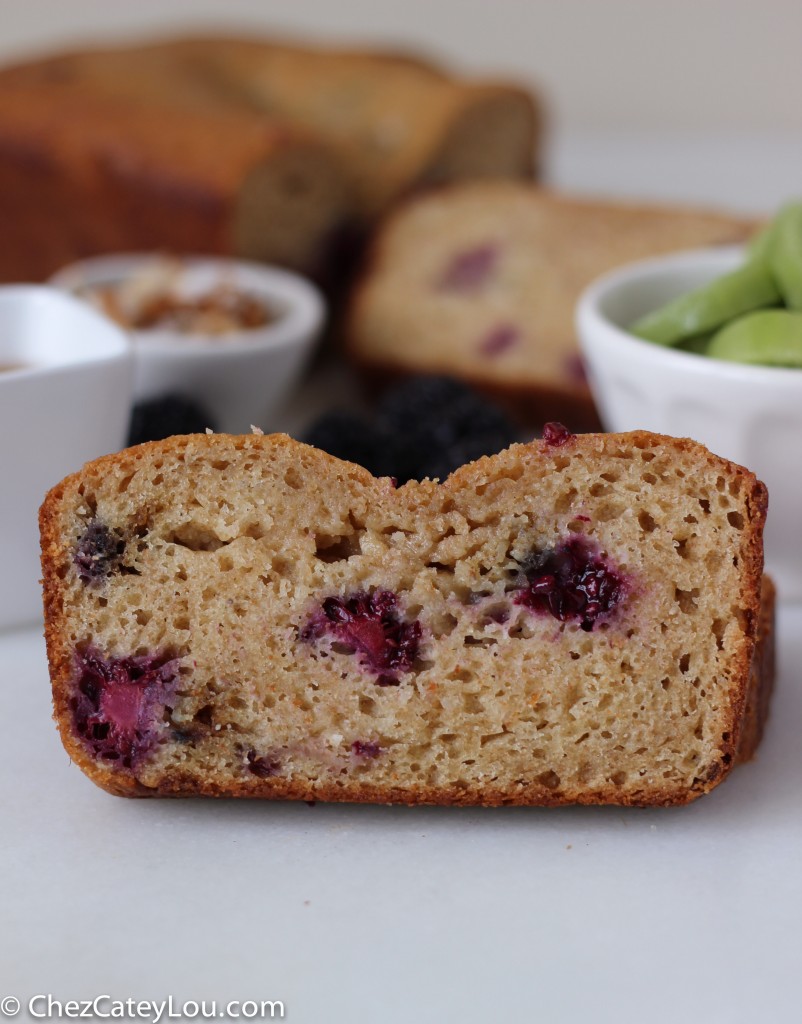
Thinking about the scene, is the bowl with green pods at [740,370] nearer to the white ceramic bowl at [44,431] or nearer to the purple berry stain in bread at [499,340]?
the purple berry stain in bread at [499,340]

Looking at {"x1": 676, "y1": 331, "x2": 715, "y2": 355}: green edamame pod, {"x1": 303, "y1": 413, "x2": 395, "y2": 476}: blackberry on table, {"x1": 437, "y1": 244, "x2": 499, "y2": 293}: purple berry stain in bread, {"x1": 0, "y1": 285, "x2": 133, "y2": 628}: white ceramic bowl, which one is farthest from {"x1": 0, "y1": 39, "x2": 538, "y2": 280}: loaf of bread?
{"x1": 676, "y1": 331, "x2": 715, "y2": 355}: green edamame pod

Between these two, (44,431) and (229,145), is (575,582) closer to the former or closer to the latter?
(44,431)

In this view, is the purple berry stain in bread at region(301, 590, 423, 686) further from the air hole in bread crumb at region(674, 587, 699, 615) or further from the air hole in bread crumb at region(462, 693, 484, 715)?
the air hole in bread crumb at region(674, 587, 699, 615)

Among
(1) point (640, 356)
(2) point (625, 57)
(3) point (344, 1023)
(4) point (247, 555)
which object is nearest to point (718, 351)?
(1) point (640, 356)

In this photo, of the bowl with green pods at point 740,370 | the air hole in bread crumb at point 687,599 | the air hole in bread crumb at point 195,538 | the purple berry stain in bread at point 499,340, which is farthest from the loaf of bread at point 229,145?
the air hole in bread crumb at point 687,599

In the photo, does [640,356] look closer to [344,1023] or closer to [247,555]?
[247,555]

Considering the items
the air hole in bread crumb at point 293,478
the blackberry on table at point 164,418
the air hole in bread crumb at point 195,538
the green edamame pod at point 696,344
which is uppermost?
the air hole in bread crumb at point 293,478

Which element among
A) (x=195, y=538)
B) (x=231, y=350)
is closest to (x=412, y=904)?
(x=195, y=538)
